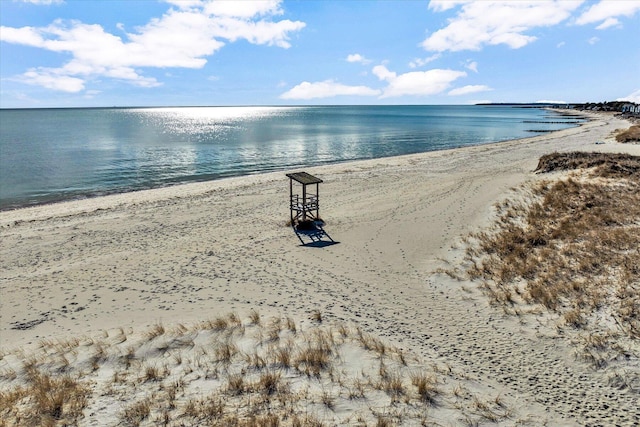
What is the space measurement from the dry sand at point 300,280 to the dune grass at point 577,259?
35.6 inches

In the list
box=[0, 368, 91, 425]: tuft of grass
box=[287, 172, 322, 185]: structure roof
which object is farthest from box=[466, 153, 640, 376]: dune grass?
box=[0, 368, 91, 425]: tuft of grass

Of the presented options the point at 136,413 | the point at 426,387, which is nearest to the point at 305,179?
the point at 426,387

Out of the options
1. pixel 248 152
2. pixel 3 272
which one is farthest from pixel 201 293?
pixel 248 152

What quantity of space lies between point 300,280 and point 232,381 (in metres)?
5.96

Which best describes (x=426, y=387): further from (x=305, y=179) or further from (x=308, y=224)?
(x=305, y=179)

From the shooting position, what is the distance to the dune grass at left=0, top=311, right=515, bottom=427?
22.9ft

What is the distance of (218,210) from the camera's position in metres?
23.5

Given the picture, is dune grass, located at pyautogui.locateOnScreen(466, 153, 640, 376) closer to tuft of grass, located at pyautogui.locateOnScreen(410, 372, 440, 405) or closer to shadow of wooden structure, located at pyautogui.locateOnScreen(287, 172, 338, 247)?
tuft of grass, located at pyautogui.locateOnScreen(410, 372, 440, 405)

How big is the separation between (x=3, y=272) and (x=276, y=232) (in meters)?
11.3

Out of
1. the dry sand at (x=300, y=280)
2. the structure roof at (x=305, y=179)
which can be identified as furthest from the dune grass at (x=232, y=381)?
the structure roof at (x=305, y=179)

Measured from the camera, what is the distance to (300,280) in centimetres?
1361

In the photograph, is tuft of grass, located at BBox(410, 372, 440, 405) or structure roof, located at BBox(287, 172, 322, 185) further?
structure roof, located at BBox(287, 172, 322, 185)

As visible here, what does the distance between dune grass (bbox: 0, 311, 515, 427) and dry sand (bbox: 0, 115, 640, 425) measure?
0.63 meters

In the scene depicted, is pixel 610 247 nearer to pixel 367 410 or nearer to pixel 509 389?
pixel 509 389
